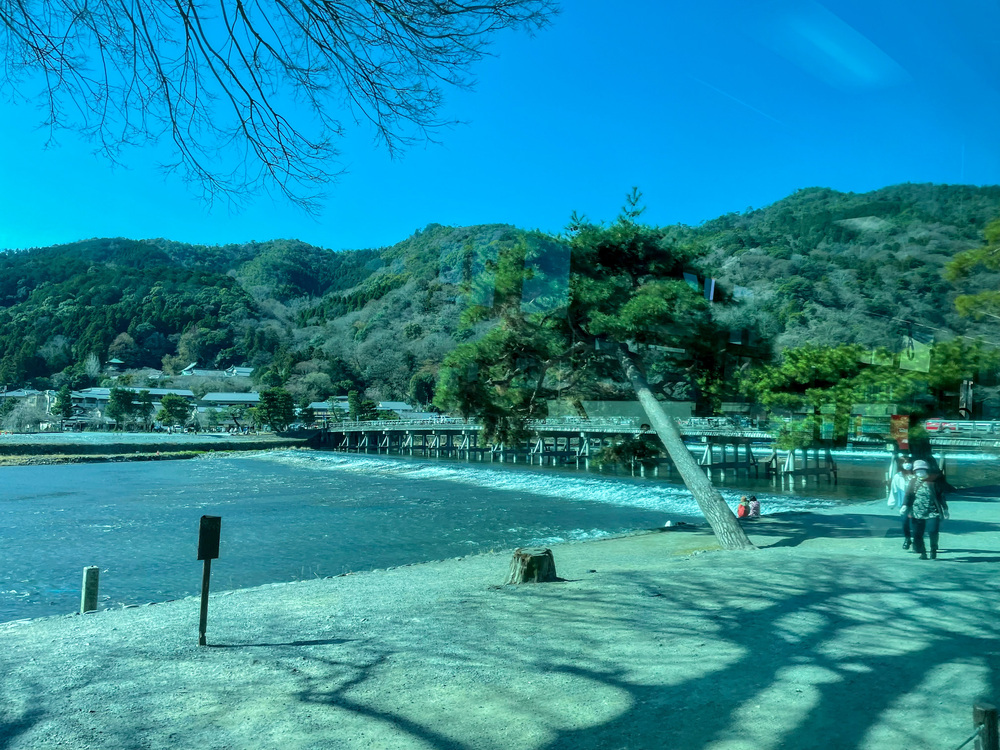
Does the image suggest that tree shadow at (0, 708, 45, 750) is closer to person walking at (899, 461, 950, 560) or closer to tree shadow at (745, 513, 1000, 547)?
person walking at (899, 461, 950, 560)

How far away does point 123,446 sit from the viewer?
2034 inches

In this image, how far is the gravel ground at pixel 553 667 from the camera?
296 cm

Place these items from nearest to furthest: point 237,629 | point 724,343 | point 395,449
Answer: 1. point 237,629
2. point 724,343
3. point 395,449

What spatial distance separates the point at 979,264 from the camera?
3717 mm

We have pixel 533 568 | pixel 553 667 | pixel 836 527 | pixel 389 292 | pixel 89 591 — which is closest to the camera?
pixel 553 667

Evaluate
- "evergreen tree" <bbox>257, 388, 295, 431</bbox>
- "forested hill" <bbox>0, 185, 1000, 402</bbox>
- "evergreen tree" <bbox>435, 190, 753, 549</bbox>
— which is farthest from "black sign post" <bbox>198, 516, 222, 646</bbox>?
"evergreen tree" <bbox>257, 388, 295, 431</bbox>

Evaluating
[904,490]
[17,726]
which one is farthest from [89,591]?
[904,490]

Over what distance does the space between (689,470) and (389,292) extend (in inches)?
1162

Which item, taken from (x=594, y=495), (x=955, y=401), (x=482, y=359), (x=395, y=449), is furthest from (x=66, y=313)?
(x=955, y=401)

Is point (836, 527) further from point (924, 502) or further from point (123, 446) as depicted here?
point (123, 446)

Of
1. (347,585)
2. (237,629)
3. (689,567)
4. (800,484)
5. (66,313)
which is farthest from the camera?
(66,313)

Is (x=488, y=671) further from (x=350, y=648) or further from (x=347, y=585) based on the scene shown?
(x=347, y=585)

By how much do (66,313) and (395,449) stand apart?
175 ft

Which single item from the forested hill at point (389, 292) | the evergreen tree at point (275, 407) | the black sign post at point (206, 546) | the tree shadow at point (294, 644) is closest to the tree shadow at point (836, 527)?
the forested hill at point (389, 292)
